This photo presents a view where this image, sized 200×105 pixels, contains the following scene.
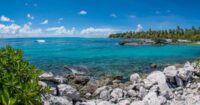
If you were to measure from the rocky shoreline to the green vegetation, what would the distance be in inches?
211

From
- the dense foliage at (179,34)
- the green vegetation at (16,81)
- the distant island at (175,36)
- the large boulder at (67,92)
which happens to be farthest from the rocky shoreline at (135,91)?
the dense foliage at (179,34)

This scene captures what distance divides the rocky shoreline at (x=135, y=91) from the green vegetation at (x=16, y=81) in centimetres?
536

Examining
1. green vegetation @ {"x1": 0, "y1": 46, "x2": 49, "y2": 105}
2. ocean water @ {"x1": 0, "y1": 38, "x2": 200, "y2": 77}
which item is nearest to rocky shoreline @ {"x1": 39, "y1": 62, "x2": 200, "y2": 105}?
ocean water @ {"x1": 0, "y1": 38, "x2": 200, "y2": 77}

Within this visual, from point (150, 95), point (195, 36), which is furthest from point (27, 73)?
point (195, 36)

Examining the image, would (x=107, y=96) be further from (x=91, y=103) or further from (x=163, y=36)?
(x=163, y=36)

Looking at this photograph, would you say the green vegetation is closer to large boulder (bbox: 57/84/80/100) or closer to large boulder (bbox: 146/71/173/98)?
large boulder (bbox: 57/84/80/100)

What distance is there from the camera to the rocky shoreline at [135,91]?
57.6ft

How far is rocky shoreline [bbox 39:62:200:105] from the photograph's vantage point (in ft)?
57.6

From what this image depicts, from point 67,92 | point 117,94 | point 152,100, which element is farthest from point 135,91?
point 67,92

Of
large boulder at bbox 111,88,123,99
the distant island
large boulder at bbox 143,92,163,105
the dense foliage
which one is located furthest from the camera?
the dense foliage

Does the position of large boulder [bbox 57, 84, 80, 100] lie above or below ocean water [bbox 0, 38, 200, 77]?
above

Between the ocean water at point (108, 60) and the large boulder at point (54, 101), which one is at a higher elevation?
the large boulder at point (54, 101)

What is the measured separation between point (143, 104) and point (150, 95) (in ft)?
4.40

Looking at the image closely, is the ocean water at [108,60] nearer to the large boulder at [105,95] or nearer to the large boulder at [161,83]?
the large boulder at [105,95]
